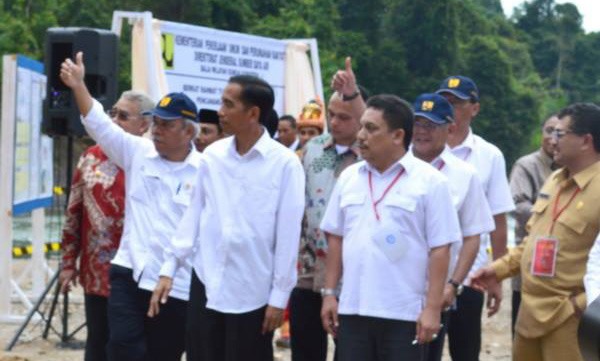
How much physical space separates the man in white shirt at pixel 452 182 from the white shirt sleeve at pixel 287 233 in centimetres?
80

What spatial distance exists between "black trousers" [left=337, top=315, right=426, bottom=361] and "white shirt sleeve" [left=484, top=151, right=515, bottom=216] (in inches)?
69.8

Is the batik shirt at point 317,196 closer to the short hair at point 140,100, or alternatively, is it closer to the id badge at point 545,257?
the id badge at point 545,257

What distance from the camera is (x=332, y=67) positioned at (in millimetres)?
53344

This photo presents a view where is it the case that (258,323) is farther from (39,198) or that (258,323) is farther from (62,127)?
(39,198)

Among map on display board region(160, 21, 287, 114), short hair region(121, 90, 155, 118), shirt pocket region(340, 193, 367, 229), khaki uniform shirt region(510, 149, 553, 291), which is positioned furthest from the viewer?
map on display board region(160, 21, 287, 114)

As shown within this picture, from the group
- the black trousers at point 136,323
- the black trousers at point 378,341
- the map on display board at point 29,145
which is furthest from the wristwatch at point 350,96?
the map on display board at point 29,145

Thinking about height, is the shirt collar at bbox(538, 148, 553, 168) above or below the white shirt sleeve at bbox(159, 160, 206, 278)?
above

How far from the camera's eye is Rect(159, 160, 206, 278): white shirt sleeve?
6.35 metres

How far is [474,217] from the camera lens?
254 inches

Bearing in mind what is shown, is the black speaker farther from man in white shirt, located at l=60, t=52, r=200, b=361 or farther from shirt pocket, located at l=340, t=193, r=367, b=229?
shirt pocket, located at l=340, t=193, r=367, b=229

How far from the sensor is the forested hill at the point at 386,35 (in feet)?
157

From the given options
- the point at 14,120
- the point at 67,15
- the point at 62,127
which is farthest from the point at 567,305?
the point at 67,15

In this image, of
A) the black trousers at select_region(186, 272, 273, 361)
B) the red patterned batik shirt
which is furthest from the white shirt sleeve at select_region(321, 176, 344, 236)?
the red patterned batik shirt

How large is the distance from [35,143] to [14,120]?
84 centimetres
